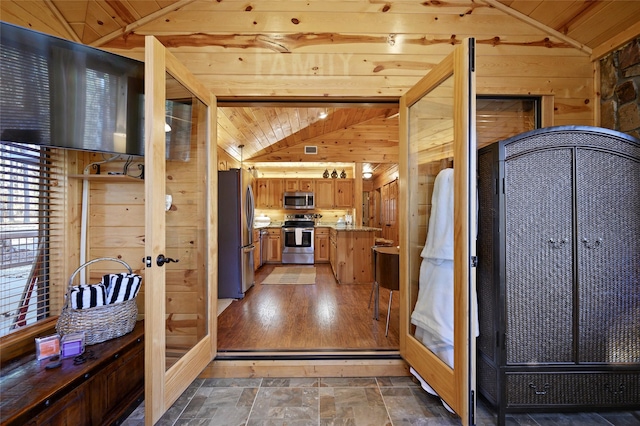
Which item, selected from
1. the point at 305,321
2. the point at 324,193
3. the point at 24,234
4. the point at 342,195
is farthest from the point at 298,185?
the point at 24,234

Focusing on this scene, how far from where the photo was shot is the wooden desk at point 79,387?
1184 mm

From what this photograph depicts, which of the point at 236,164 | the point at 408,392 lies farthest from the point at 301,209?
the point at 408,392

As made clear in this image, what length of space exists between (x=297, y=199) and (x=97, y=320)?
18.4 feet

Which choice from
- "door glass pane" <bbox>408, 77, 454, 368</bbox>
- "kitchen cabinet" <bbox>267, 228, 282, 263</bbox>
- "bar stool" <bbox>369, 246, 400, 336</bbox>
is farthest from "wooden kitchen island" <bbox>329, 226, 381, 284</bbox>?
"door glass pane" <bbox>408, 77, 454, 368</bbox>

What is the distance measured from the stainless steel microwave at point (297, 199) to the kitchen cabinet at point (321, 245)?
2.52 ft

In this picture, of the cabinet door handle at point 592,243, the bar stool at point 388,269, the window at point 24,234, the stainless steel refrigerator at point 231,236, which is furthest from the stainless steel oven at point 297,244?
the cabinet door handle at point 592,243

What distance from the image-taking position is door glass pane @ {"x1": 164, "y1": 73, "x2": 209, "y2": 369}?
1.71 metres

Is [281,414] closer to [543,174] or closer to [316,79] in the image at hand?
[543,174]

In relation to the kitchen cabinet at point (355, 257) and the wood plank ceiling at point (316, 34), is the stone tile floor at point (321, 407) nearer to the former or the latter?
the wood plank ceiling at point (316, 34)

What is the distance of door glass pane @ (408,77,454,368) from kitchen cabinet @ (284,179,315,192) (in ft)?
17.1

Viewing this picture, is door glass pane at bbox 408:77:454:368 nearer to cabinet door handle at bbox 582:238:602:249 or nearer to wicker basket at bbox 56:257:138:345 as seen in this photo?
cabinet door handle at bbox 582:238:602:249

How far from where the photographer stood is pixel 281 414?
172 cm

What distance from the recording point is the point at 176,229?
1.82 m

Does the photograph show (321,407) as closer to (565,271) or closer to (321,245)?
(565,271)
